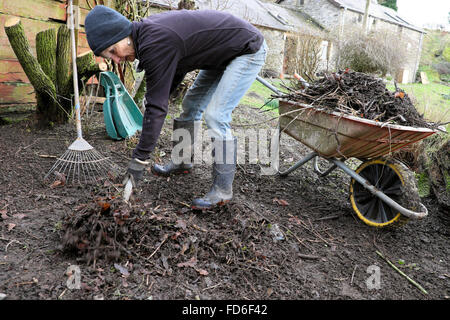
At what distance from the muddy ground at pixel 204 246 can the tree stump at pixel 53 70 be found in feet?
1.97

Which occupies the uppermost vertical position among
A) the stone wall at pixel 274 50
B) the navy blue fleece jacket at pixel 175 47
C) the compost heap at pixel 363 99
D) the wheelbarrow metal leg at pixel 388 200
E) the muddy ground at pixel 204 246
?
the navy blue fleece jacket at pixel 175 47

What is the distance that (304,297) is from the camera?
1.90 meters

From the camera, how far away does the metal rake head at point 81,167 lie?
9.16 feet

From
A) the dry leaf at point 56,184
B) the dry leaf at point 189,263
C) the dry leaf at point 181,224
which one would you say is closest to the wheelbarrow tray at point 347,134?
the dry leaf at point 181,224

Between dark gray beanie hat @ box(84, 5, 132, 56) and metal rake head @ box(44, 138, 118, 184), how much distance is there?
112 centimetres

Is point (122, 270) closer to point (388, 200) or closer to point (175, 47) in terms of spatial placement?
point (175, 47)

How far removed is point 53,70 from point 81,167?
4.56 feet

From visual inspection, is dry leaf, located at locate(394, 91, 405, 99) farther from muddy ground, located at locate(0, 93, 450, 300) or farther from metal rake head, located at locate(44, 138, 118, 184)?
metal rake head, located at locate(44, 138, 118, 184)

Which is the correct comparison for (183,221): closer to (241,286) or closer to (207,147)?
(241,286)

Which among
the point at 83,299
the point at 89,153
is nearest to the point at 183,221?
the point at 83,299

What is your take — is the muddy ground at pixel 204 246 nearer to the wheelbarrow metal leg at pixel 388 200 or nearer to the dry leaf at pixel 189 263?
the dry leaf at pixel 189 263

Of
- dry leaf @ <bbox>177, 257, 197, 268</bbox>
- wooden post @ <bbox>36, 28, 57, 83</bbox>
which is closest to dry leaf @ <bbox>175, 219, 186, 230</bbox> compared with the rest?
dry leaf @ <bbox>177, 257, 197, 268</bbox>

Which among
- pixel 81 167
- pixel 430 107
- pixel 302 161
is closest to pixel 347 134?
pixel 302 161

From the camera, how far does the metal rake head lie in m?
2.79
